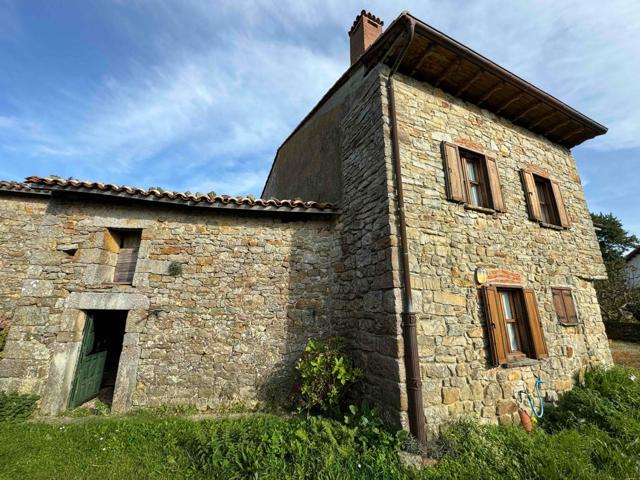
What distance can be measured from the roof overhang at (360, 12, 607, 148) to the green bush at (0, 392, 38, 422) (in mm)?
8391

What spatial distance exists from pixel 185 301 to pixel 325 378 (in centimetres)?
297

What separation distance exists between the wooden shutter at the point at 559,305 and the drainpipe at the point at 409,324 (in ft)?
12.3

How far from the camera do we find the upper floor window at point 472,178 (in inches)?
199

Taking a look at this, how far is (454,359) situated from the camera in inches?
165

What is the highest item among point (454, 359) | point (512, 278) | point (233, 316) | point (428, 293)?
point (512, 278)

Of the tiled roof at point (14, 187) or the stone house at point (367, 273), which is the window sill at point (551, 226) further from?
the tiled roof at point (14, 187)

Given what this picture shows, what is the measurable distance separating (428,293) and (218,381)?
158 inches

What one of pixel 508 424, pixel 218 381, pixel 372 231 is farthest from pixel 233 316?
pixel 508 424

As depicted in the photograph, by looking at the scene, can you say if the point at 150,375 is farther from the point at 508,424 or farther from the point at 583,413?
the point at 583,413

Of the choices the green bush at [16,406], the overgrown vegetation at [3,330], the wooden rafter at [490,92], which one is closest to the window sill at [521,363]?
the wooden rafter at [490,92]

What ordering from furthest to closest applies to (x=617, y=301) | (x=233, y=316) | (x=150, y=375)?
(x=617, y=301) < (x=233, y=316) < (x=150, y=375)

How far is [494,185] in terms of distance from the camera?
5512 millimetres

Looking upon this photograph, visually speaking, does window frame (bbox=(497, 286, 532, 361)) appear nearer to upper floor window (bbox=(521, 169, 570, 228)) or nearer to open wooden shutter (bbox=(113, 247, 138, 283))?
upper floor window (bbox=(521, 169, 570, 228))

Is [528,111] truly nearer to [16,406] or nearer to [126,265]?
[126,265]
